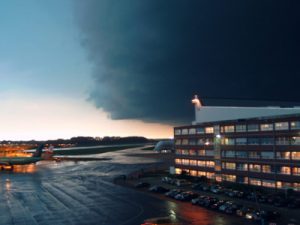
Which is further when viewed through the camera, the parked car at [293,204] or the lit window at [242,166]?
the lit window at [242,166]

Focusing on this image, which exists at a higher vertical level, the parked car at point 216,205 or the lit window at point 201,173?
the lit window at point 201,173

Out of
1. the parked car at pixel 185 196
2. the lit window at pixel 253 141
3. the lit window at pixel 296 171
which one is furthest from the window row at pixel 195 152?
the parked car at pixel 185 196

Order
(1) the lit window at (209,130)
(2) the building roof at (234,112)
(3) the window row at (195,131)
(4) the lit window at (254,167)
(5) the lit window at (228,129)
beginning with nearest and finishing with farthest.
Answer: (4) the lit window at (254,167) → (2) the building roof at (234,112) → (5) the lit window at (228,129) → (1) the lit window at (209,130) → (3) the window row at (195,131)

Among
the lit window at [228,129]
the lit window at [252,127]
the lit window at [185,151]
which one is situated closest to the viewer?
the lit window at [252,127]

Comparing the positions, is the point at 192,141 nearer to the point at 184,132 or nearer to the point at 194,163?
the point at 184,132

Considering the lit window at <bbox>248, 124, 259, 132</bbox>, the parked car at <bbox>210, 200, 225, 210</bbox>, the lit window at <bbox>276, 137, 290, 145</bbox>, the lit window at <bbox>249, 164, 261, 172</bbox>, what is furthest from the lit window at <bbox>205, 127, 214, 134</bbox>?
the parked car at <bbox>210, 200, 225, 210</bbox>

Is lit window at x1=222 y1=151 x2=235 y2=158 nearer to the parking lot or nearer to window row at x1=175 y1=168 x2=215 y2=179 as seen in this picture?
window row at x1=175 y1=168 x2=215 y2=179

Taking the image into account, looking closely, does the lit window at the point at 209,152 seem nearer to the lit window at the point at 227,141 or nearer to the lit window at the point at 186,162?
the lit window at the point at 227,141

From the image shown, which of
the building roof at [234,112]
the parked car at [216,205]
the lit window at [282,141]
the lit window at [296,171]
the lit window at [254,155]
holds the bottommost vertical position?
the parked car at [216,205]
